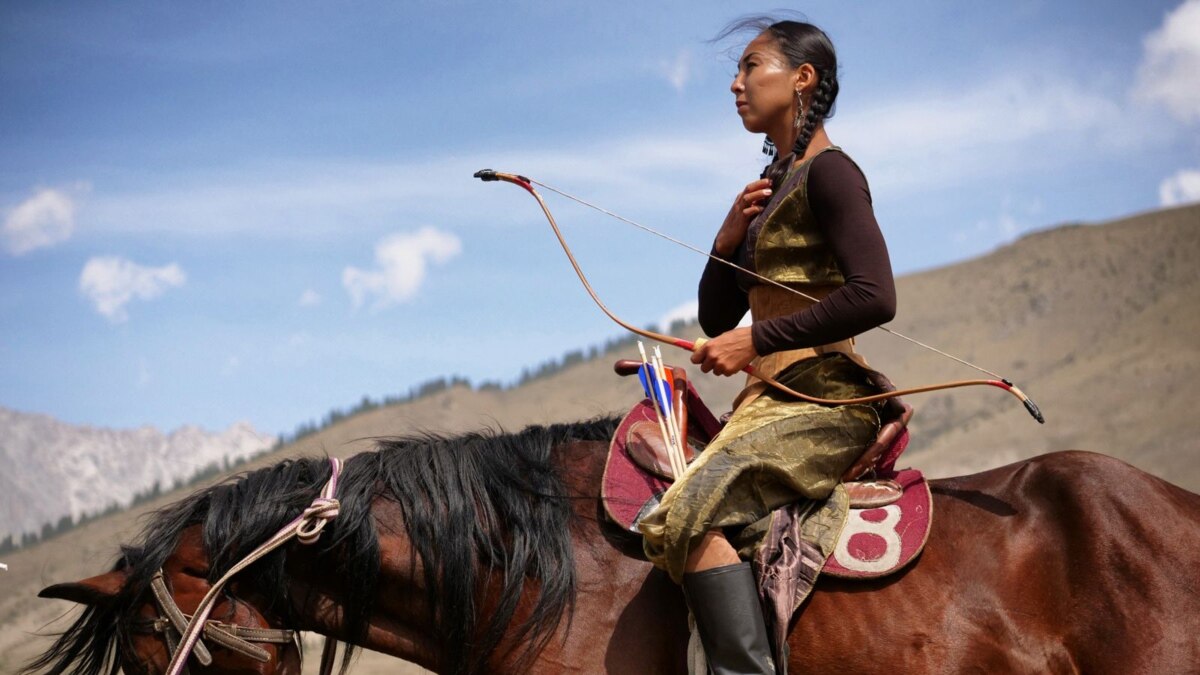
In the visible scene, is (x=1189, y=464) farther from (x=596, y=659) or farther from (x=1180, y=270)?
(x=596, y=659)

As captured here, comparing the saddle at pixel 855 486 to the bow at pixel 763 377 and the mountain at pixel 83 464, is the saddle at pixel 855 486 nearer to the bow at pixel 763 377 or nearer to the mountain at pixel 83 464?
the bow at pixel 763 377

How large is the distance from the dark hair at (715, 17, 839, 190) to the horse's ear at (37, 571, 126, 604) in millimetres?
2783

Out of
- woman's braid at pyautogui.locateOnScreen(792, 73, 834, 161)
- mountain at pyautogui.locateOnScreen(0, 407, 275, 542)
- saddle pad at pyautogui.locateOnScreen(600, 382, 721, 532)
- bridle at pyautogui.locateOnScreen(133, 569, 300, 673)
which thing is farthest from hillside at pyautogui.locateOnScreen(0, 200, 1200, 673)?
woman's braid at pyautogui.locateOnScreen(792, 73, 834, 161)

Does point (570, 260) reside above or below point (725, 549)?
above

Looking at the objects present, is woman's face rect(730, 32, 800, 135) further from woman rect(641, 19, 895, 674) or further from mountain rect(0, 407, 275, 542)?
mountain rect(0, 407, 275, 542)

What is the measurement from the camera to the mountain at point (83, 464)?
37788mm

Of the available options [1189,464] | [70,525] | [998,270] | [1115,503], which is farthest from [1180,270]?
[1115,503]

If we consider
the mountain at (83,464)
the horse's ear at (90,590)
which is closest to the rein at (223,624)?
the horse's ear at (90,590)

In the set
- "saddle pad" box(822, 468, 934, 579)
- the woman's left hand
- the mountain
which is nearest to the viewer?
"saddle pad" box(822, 468, 934, 579)

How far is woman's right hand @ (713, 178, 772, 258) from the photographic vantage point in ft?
13.6

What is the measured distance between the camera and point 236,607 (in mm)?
3754

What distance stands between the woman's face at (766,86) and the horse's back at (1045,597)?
5.51 ft

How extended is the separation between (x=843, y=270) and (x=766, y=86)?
0.88 m

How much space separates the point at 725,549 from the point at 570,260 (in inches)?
58.9
